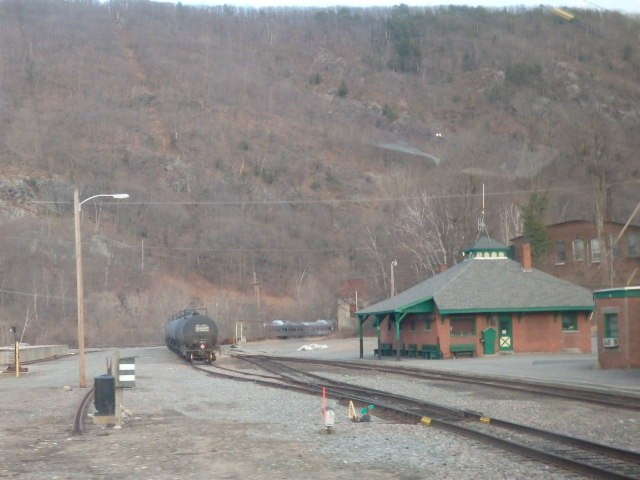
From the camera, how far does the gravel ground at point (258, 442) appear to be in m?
13.1

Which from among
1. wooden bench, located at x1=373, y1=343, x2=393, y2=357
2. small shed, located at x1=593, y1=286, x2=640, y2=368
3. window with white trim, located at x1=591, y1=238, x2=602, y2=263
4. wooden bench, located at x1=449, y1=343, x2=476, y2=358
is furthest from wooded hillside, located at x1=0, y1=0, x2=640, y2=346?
small shed, located at x1=593, y1=286, x2=640, y2=368

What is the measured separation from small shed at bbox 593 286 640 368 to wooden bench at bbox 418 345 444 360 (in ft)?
44.6

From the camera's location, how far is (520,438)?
16.1m

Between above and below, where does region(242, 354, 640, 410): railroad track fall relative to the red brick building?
below

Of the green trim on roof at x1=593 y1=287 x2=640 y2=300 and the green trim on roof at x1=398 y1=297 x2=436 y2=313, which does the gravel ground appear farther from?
the green trim on roof at x1=398 y1=297 x2=436 y2=313

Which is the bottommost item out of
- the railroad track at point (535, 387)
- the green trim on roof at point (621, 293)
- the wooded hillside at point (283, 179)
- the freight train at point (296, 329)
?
the freight train at point (296, 329)

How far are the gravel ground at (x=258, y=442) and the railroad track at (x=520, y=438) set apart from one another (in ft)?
1.00

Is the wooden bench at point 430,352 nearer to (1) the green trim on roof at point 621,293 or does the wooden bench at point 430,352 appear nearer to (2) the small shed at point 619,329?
(2) the small shed at point 619,329

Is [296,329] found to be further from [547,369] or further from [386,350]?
[547,369]

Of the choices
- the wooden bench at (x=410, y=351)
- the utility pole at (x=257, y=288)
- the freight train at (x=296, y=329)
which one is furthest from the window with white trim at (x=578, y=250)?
the utility pole at (x=257, y=288)

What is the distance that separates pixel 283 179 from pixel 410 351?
4164 inches

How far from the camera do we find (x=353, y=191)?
485 ft

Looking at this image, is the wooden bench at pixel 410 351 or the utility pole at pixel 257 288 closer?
the wooden bench at pixel 410 351

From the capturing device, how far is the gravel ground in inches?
516
